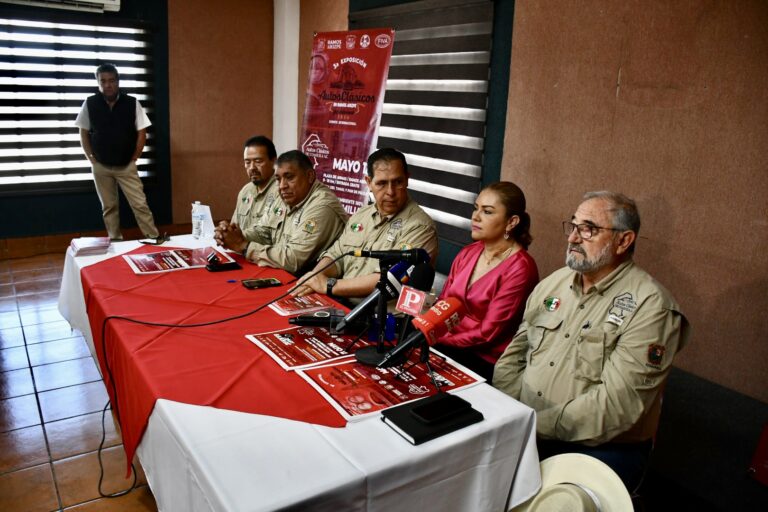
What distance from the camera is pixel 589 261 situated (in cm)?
184

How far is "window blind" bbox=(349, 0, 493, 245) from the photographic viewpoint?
410cm

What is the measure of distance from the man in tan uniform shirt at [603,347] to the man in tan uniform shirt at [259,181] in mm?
2041

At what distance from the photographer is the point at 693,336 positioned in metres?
2.83

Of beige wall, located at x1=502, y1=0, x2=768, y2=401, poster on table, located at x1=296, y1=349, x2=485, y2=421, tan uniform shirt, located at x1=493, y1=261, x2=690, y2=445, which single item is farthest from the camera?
beige wall, located at x1=502, y1=0, x2=768, y2=401

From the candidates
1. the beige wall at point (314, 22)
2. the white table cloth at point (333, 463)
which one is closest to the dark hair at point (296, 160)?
the white table cloth at point (333, 463)

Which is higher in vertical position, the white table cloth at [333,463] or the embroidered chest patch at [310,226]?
the embroidered chest patch at [310,226]

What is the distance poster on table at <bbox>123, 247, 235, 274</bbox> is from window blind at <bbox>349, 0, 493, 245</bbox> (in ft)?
6.58

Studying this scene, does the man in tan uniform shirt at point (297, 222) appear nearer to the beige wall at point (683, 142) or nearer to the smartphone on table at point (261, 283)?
the smartphone on table at point (261, 283)

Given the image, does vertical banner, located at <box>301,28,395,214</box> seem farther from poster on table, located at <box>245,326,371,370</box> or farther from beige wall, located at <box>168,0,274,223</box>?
poster on table, located at <box>245,326,371,370</box>

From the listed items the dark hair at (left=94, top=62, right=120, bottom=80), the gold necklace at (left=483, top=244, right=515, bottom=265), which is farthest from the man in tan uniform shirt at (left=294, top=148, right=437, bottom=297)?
the dark hair at (left=94, top=62, right=120, bottom=80)

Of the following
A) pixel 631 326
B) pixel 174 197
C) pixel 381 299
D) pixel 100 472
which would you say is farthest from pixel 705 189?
pixel 174 197

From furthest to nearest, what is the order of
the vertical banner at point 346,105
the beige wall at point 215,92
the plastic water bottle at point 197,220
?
the beige wall at point 215,92 → the vertical banner at point 346,105 → the plastic water bottle at point 197,220

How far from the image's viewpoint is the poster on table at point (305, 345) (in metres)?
1.70

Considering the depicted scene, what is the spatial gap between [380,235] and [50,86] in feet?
13.5
